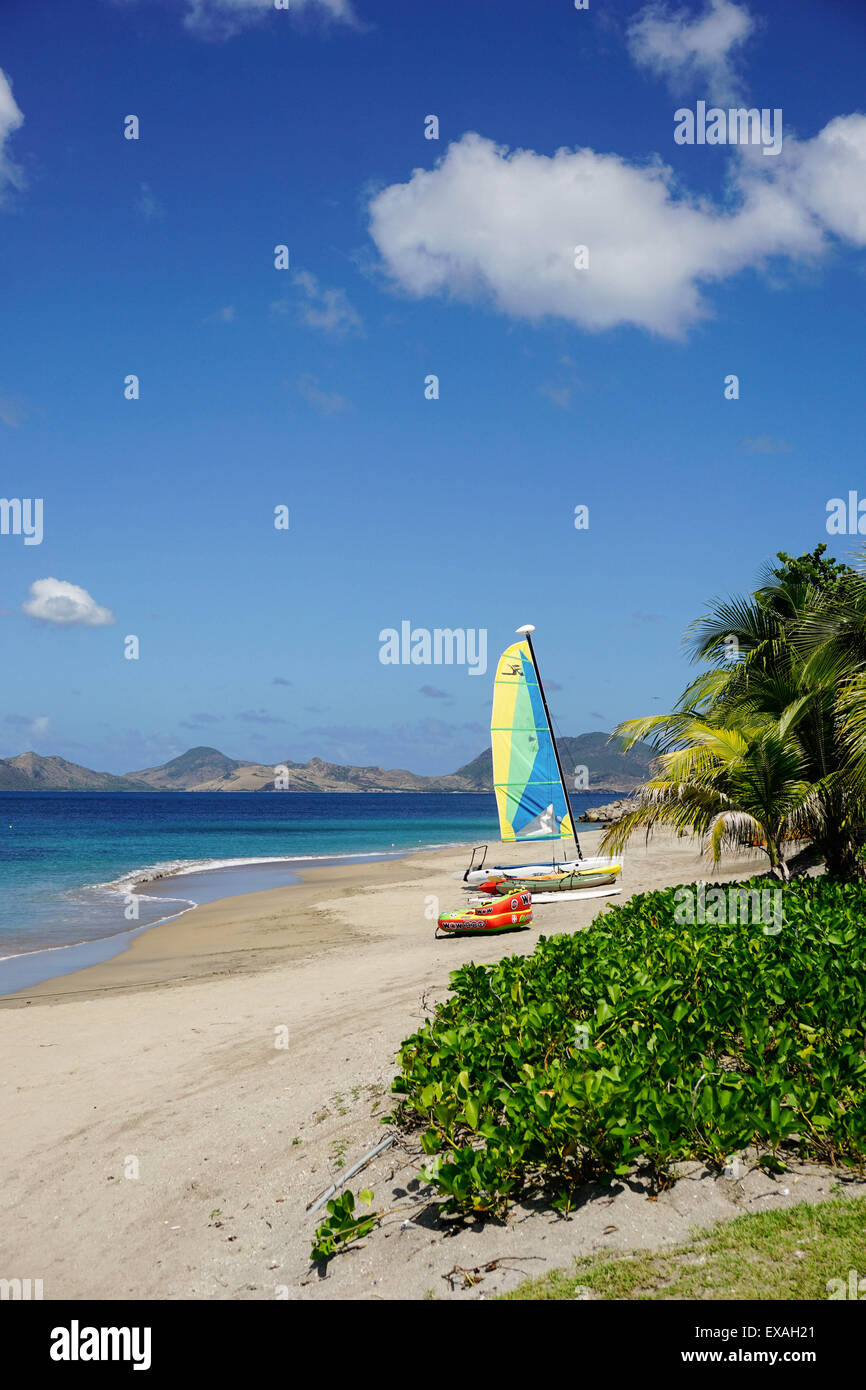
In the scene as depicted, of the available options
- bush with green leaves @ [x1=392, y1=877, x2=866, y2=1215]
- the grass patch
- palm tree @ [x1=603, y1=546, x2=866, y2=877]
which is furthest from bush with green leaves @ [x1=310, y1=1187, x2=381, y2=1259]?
palm tree @ [x1=603, y1=546, x2=866, y2=877]

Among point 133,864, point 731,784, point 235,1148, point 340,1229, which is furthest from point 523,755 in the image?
point 133,864

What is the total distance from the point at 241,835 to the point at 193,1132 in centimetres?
6762

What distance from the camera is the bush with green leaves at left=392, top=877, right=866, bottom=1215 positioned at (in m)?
4.79

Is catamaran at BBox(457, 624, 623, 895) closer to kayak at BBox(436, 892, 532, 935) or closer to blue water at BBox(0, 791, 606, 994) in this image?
kayak at BBox(436, 892, 532, 935)

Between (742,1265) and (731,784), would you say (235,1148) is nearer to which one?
(742,1265)

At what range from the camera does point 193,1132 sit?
8.02 metres

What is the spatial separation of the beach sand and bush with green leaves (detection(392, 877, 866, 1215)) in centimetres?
28

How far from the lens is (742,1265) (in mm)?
4105

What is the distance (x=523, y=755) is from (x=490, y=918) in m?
9.61

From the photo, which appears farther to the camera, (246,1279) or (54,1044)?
(54,1044)

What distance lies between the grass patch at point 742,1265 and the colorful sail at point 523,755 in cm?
2395

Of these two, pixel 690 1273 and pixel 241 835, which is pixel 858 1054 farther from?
pixel 241 835
